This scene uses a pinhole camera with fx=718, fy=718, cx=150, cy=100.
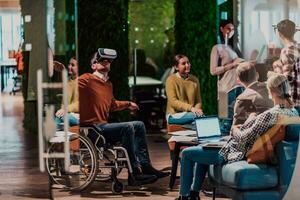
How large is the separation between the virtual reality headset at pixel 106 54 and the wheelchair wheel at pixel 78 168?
66cm

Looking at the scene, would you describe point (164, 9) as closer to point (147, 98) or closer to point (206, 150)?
point (147, 98)

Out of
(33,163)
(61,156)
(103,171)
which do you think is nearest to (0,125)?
(33,163)

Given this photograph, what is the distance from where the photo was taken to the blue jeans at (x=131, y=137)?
19.2 ft

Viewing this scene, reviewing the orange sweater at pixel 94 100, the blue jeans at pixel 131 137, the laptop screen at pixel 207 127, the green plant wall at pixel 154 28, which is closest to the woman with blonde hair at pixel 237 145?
the laptop screen at pixel 207 127

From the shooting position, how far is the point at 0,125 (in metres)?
7.72

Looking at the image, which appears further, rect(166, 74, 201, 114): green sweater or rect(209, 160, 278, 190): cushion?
rect(166, 74, 201, 114): green sweater

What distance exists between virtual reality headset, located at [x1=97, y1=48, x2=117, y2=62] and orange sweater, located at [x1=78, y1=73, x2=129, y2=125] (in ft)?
0.55

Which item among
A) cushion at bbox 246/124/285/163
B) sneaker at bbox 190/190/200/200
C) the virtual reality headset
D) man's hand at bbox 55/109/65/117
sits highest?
the virtual reality headset

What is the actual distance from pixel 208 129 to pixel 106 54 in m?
1.04

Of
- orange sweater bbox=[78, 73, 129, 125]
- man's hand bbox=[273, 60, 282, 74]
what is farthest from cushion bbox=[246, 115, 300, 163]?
orange sweater bbox=[78, 73, 129, 125]

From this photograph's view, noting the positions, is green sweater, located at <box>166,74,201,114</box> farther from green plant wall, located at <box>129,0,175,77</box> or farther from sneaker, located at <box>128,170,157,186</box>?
green plant wall, located at <box>129,0,175,77</box>

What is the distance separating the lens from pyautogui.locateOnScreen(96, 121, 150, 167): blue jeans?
5852mm

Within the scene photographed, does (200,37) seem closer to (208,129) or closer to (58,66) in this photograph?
(208,129)

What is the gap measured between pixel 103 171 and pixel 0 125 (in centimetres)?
217
